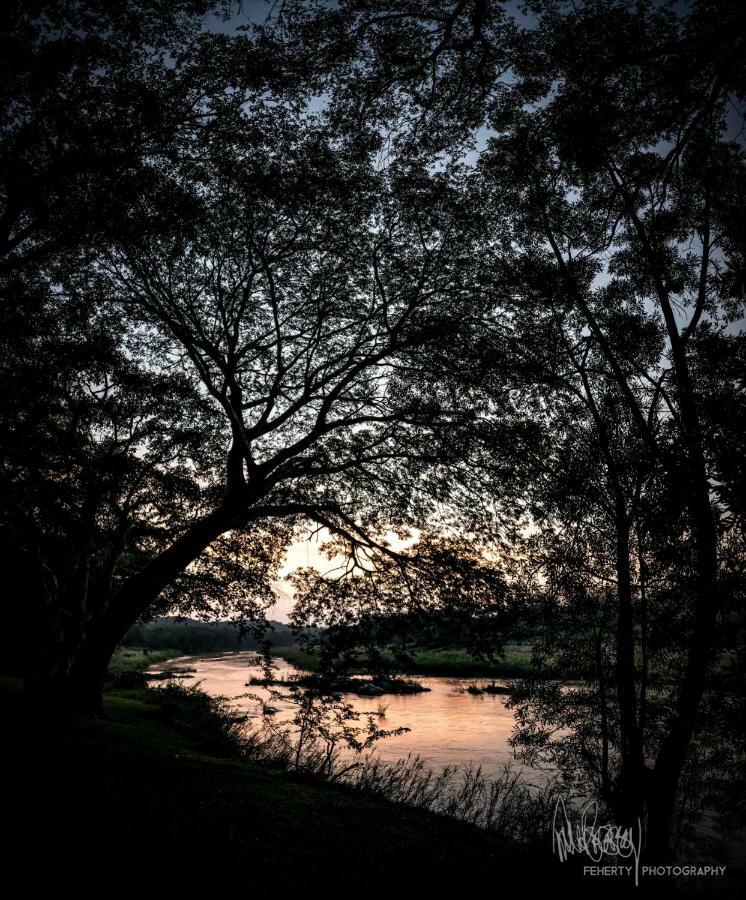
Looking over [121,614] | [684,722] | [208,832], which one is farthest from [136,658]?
[684,722]

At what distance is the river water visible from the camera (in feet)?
60.4

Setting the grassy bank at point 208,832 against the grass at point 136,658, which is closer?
the grassy bank at point 208,832

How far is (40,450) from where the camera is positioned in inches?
440

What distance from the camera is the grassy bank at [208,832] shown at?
5.09m

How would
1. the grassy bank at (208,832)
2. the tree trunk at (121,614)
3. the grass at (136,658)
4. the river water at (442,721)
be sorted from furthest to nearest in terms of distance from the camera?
the grass at (136,658), the river water at (442,721), the tree trunk at (121,614), the grassy bank at (208,832)

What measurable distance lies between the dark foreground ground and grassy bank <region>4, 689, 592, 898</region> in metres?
0.03

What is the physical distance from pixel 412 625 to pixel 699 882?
8.91 meters

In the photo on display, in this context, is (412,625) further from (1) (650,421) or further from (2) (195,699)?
(2) (195,699)

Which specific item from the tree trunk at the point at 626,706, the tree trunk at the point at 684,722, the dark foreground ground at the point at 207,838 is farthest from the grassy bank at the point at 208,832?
the tree trunk at the point at 626,706

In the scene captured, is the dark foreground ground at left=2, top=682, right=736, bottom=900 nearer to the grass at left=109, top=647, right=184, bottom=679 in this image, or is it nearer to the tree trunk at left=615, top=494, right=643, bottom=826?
the tree trunk at left=615, top=494, right=643, bottom=826

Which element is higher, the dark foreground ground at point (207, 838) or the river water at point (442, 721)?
the dark foreground ground at point (207, 838)

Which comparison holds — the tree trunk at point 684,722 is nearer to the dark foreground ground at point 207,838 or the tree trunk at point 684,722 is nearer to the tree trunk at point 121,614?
the dark foreground ground at point 207,838

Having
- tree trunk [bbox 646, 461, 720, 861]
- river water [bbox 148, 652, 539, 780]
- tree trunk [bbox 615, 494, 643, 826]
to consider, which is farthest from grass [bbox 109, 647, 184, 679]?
tree trunk [bbox 646, 461, 720, 861]

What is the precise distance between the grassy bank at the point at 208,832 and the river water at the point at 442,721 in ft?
10.8
